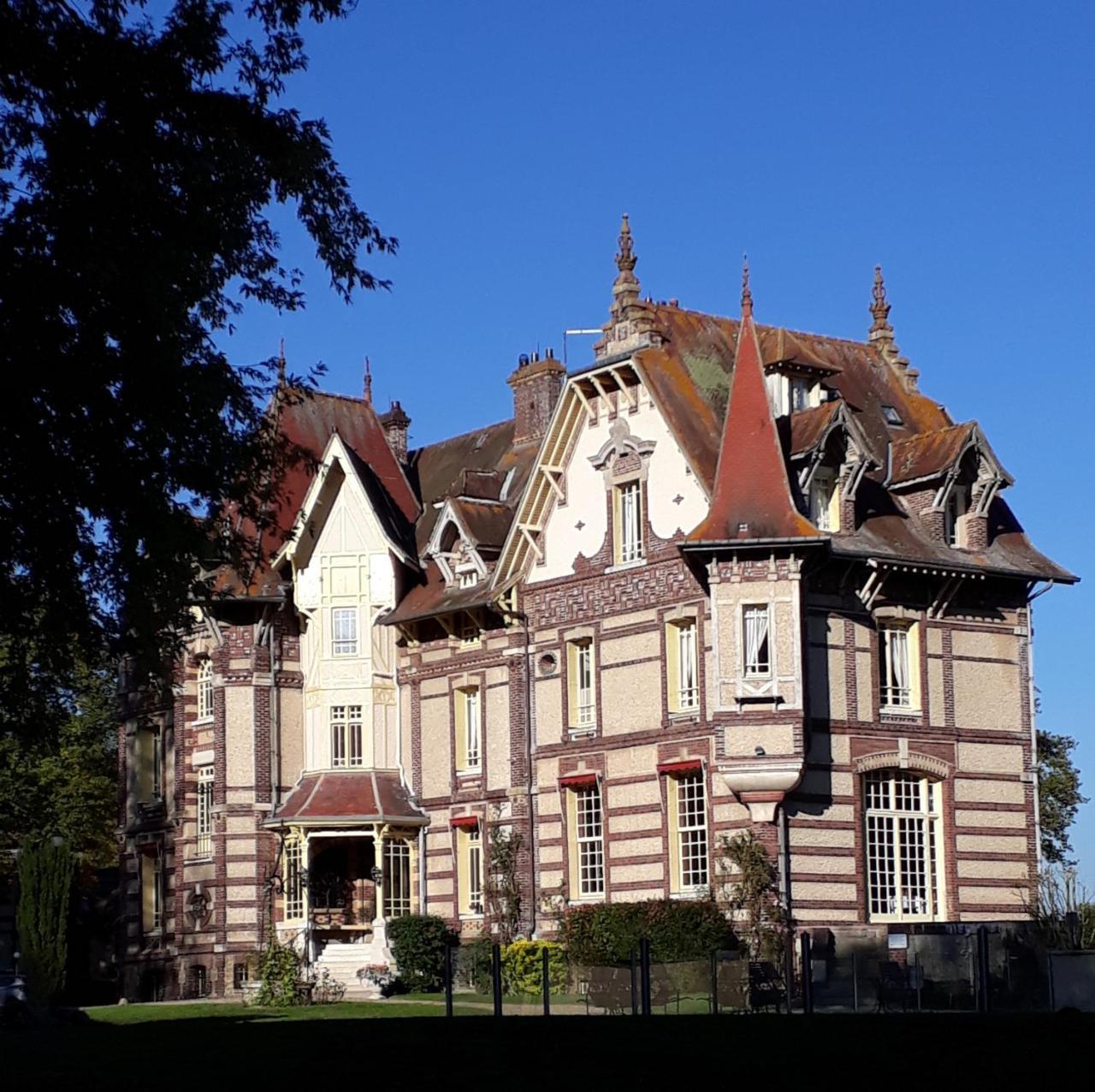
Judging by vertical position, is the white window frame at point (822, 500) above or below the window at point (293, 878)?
above

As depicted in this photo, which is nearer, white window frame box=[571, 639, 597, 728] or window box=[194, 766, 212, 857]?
white window frame box=[571, 639, 597, 728]

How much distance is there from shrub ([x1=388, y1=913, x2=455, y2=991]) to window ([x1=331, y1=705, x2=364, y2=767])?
14.3 ft

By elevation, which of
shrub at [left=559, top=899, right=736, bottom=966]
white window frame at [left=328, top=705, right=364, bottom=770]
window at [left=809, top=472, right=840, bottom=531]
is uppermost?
window at [left=809, top=472, right=840, bottom=531]

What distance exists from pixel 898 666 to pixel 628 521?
5.88m

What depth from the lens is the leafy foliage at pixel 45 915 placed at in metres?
49.7

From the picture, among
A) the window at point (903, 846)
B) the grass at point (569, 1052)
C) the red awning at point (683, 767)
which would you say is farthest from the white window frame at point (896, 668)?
the grass at point (569, 1052)

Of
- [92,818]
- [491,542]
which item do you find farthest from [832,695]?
[92,818]

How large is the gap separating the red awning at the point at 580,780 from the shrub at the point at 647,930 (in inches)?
99.3

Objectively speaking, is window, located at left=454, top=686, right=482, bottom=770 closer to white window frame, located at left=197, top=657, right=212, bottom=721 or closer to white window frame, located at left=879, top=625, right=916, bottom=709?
white window frame, located at left=197, top=657, right=212, bottom=721

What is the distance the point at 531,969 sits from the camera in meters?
41.5

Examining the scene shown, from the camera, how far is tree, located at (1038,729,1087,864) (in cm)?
6166

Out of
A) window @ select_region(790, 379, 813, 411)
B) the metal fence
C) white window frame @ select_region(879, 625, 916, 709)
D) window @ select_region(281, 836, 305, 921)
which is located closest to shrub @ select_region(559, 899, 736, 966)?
the metal fence

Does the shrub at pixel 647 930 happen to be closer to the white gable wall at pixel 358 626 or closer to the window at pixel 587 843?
the window at pixel 587 843

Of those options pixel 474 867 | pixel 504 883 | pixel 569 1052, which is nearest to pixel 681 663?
pixel 504 883
